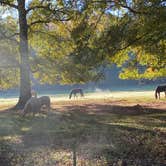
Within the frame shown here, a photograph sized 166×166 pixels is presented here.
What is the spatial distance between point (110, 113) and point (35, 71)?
9760mm

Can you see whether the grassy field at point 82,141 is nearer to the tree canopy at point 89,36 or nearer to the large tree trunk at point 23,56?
the tree canopy at point 89,36

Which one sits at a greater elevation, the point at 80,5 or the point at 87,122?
the point at 80,5

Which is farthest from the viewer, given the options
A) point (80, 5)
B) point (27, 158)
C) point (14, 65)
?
point (14, 65)

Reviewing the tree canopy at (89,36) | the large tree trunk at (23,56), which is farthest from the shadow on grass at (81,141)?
the large tree trunk at (23,56)

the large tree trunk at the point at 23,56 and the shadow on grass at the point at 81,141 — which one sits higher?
the large tree trunk at the point at 23,56

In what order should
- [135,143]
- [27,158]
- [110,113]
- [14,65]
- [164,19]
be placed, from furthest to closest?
[14,65] → [110,113] → [164,19] → [135,143] → [27,158]

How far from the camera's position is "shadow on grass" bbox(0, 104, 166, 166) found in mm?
14055

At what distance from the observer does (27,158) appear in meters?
14.2

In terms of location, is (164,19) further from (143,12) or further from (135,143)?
(135,143)

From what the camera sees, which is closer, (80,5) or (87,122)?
(87,122)

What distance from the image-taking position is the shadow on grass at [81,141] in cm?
1405

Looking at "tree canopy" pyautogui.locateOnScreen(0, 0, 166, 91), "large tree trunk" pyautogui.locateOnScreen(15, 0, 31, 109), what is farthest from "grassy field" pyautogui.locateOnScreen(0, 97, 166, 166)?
"large tree trunk" pyautogui.locateOnScreen(15, 0, 31, 109)

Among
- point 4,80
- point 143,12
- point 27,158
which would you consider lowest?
point 27,158

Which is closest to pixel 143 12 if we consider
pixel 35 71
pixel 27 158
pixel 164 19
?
pixel 164 19
